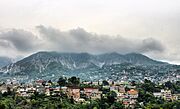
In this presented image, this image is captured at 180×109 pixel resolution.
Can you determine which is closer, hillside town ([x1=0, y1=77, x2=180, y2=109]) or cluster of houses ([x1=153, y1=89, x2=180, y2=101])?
hillside town ([x1=0, y1=77, x2=180, y2=109])

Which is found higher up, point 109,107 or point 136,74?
point 136,74

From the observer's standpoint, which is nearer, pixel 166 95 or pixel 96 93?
pixel 96 93

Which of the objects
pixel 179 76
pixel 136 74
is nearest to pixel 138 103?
pixel 179 76

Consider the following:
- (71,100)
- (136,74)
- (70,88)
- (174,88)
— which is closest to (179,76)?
(136,74)

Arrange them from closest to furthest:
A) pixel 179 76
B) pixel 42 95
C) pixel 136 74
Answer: pixel 42 95 → pixel 179 76 → pixel 136 74

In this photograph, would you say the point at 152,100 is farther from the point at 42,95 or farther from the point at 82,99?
the point at 42,95

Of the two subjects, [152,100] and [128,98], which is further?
[128,98]

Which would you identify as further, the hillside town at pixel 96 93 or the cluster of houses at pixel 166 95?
the cluster of houses at pixel 166 95

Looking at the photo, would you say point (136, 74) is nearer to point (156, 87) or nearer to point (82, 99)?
point (156, 87)

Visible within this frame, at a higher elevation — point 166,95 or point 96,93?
point 96,93

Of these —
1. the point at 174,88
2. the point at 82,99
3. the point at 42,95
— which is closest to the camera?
the point at 42,95
